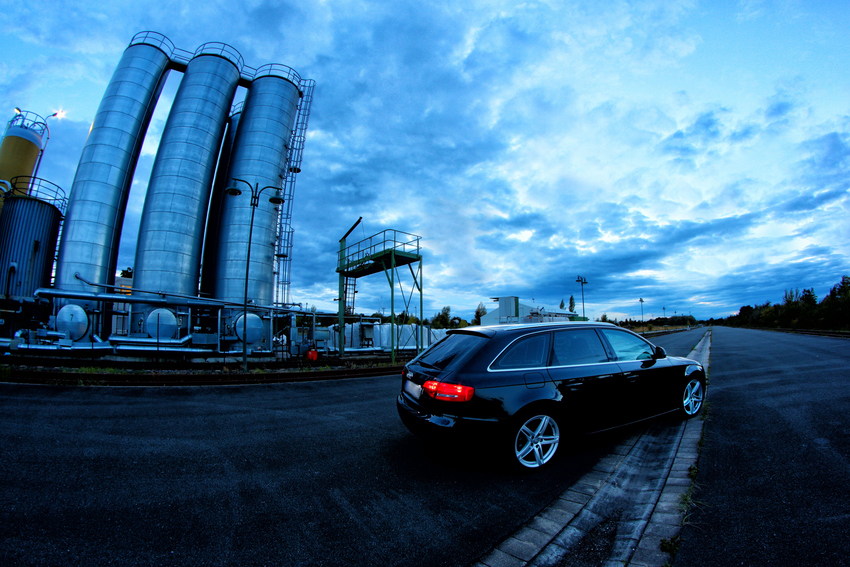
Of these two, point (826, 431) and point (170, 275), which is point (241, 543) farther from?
point (170, 275)

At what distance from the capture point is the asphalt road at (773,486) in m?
2.12

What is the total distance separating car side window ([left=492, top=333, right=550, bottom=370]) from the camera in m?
3.61

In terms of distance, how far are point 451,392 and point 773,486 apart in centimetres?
272

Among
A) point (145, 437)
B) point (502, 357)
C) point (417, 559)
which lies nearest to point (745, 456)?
point (502, 357)

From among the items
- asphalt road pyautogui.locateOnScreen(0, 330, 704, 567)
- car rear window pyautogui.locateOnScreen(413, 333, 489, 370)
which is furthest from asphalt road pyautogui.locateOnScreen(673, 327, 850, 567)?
car rear window pyautogui.locateOnScreen(413, 333, 489, 370)

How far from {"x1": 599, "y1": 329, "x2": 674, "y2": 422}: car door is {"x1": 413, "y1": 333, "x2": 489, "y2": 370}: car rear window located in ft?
6.09

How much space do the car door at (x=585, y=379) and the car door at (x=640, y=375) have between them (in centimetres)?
19

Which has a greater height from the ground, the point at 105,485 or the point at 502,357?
the point at 502,357

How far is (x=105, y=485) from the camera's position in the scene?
122 inches

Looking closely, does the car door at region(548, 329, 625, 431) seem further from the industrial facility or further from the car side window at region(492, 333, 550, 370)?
the industrial facility

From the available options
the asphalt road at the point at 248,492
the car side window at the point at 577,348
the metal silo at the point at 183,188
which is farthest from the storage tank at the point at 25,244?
the car side window at the point at 577,348

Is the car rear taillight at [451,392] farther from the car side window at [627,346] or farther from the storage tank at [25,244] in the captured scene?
the storage tank at [25,244]

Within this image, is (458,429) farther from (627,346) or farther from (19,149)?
(19,149)

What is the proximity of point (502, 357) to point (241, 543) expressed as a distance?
8.39ft
